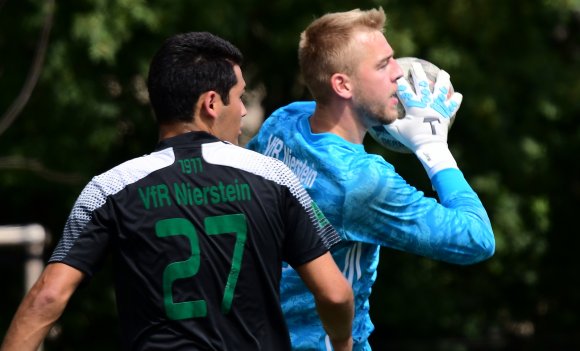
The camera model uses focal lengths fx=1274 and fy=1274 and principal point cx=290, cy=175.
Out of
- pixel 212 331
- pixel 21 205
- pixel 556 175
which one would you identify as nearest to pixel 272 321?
pixel 212 331

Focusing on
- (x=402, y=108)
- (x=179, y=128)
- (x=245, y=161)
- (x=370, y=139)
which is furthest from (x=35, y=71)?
(x=245, y=161)

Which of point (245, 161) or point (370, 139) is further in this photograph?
point (370, 139)

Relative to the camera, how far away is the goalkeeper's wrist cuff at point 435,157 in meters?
4.64

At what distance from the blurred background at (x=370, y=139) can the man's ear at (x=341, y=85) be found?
5.65m

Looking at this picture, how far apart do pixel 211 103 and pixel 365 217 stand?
924 millimetres

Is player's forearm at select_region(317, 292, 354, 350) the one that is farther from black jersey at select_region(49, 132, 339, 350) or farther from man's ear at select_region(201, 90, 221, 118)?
man's ear at select_region(201, 90, 221, 118)

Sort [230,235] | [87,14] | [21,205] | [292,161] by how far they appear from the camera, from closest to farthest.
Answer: [230,235] → [292,161] → [87,14] → [21,205]

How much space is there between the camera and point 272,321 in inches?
146

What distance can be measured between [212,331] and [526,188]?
10.6 meters

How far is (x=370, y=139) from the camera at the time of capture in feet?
38.5

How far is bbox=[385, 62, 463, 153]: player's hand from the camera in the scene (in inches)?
187

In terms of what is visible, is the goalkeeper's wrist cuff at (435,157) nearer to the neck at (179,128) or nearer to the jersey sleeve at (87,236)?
the neck at (179,128)

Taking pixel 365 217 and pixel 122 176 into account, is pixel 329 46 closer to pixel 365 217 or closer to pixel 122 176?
pixel 365 217

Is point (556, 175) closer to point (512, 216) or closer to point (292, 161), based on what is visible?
point (512, 216)
